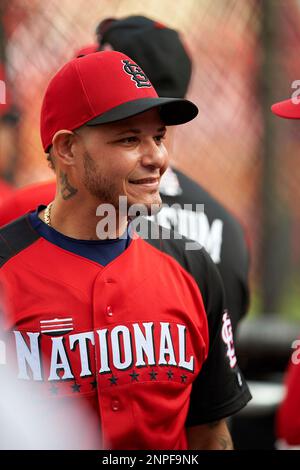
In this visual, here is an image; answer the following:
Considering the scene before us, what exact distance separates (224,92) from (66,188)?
8.14 feet

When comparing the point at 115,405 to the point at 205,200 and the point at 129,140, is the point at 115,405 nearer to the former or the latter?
the point at 129,140

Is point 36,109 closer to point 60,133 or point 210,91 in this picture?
point 210,91

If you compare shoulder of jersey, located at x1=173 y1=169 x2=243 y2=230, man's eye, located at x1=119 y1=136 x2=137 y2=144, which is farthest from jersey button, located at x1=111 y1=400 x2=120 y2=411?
shoulder of jersey, located at x1=173 y1=169 x2=243 y2=230

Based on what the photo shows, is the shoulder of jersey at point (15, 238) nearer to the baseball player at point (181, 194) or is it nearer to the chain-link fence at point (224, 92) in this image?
the baseball player at point (181, 194)

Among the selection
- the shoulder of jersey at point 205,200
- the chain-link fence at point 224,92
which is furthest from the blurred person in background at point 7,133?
the shoulder of jersey at point 205,200

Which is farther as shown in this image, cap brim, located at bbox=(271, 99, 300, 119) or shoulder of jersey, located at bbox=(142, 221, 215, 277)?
cap brim, located at bbox=(271, 99, 300, 119)

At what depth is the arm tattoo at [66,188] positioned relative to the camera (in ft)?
7.64

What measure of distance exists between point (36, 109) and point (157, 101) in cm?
233

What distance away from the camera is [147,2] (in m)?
4.44

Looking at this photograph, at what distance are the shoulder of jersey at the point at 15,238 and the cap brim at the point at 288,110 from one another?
80 centimetres

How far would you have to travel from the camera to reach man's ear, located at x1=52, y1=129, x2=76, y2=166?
227 cm

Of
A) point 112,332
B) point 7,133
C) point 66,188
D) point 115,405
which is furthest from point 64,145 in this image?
point 7,133

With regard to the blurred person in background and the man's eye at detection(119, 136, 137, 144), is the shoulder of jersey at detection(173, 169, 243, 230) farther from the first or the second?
the blurred person in background

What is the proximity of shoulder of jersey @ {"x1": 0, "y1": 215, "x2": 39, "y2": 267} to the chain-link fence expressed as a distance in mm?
2078
